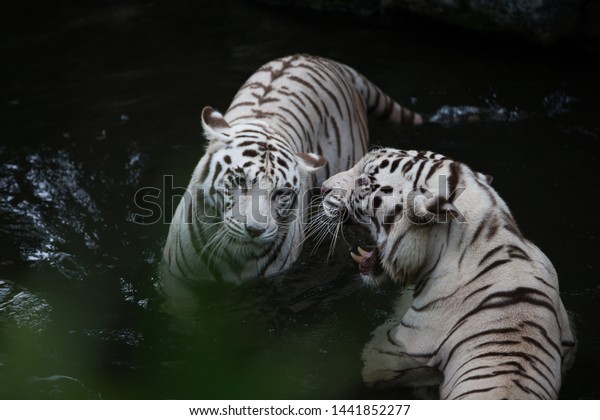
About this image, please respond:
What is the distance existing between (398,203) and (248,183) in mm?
691

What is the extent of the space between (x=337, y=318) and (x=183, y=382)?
83cm

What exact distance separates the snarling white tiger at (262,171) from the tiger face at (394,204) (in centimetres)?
28

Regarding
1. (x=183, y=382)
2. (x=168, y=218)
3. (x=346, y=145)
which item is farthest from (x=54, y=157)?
(x=183, y=382)

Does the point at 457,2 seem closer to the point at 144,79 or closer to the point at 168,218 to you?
the point at 144,79

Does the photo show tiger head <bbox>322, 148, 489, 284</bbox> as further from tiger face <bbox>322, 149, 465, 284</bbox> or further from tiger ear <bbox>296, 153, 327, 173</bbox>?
tiger ear <bbox>296, 153, 327, 173</bbox>

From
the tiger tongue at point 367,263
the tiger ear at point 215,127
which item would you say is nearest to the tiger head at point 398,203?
the tiger tongue at point 367,263

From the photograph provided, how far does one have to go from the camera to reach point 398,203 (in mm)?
3107

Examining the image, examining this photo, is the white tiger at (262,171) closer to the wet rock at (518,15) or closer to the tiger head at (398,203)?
the tiger head at (398,203)

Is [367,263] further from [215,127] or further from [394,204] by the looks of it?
[215,127]

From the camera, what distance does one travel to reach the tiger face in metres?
3.00

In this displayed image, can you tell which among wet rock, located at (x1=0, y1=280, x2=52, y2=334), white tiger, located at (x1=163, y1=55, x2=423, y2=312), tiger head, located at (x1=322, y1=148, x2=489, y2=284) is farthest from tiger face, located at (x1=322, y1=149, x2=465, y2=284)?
wet rock, located at (x1=0, y1=280, x2=52, y2=334)

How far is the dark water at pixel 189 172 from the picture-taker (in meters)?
3.50

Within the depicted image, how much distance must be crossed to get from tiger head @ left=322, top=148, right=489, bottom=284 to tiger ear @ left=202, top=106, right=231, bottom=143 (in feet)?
1.76
